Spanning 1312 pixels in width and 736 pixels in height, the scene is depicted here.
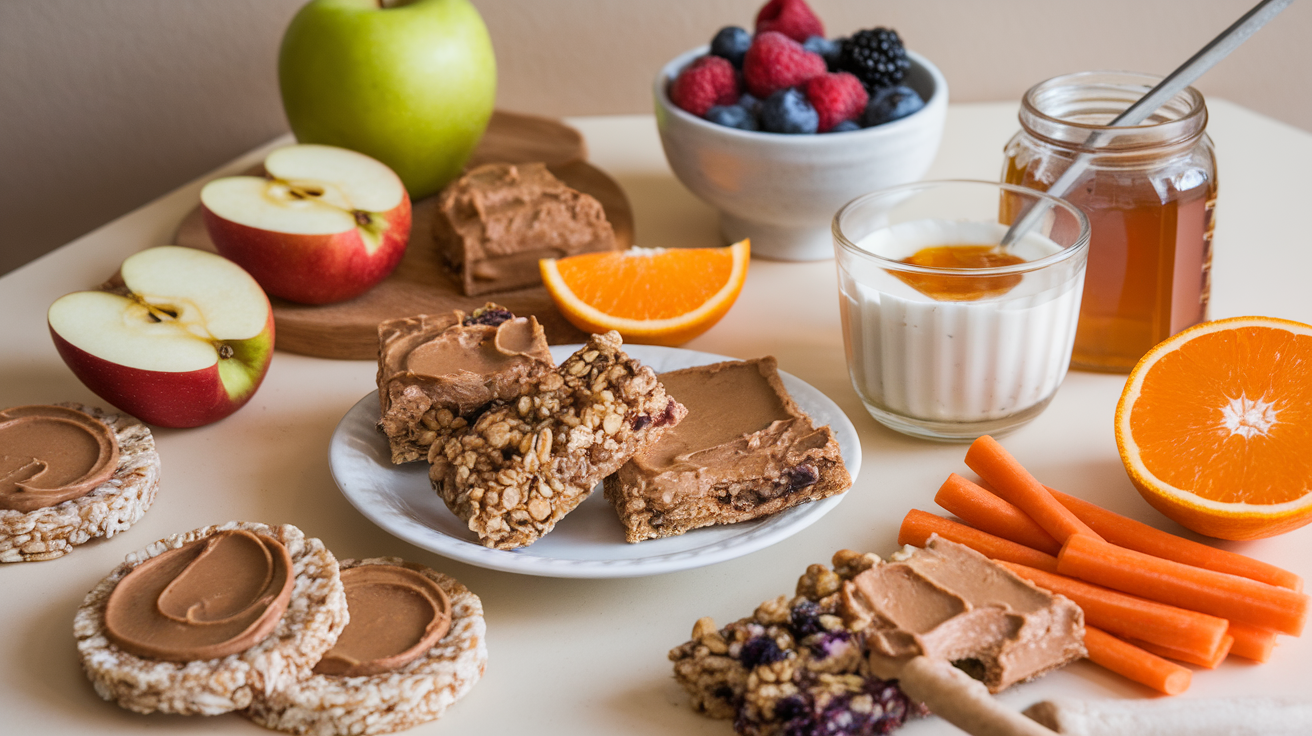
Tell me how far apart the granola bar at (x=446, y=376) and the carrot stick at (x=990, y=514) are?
1.78 ft

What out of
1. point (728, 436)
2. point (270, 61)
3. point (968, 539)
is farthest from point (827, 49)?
point (270, 61)

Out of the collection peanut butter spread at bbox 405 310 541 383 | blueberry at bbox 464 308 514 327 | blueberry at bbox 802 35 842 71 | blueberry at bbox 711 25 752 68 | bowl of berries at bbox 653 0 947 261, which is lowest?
blueberry at bbox 464 308 514 327

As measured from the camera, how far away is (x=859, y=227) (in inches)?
62.8

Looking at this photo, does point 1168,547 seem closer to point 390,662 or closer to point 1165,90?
point 1165,90

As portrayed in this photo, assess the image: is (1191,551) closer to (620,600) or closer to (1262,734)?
(1262,734)

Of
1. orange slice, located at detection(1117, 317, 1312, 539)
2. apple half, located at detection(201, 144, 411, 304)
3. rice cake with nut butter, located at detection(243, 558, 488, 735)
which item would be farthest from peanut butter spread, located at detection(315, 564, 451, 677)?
orange slice, located at detection(1117, 317, 1312, 539)

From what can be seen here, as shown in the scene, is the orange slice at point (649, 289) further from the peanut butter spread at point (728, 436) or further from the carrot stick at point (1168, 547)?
the carrot stick at point (1168, 547)

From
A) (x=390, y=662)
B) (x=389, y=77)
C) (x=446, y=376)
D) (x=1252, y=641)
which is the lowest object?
(x=1252, y=641)

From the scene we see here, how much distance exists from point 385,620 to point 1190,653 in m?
0.85

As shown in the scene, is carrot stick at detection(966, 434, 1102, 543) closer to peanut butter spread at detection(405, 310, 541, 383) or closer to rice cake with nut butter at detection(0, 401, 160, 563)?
peanut butter spread at detection(405, 310, 541, 383)

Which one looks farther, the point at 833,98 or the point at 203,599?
the point at 833,98

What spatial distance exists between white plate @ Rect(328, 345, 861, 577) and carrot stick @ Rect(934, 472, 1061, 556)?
0.43ft

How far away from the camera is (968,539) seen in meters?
1.27

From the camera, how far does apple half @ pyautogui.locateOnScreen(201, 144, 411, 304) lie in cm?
177
